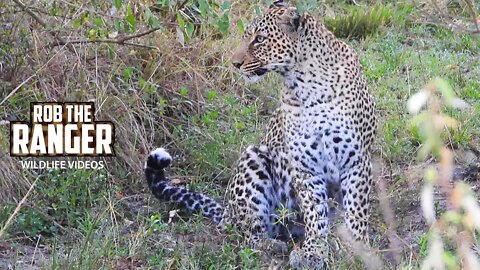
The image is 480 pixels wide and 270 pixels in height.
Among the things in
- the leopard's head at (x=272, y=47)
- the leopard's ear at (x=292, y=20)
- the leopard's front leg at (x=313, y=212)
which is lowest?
the leopard's front leg at (x=313, y=212)

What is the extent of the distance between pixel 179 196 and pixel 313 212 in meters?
0.83

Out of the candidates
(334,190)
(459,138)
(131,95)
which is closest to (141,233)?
(334,190)

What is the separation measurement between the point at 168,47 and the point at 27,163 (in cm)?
152

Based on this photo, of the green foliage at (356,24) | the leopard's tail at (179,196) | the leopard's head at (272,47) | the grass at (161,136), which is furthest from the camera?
the green foliage at (356,24)

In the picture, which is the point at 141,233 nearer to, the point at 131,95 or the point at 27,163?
the point at 27,163

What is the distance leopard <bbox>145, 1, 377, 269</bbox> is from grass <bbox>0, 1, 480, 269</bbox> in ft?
0.49

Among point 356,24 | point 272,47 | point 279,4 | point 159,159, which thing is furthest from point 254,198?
point 356,24

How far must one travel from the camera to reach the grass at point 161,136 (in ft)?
15.4

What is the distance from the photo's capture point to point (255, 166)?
208 inches

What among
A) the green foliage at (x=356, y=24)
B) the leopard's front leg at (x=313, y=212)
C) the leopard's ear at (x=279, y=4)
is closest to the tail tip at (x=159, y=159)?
the leopard's front leg at (x=313, y=212)

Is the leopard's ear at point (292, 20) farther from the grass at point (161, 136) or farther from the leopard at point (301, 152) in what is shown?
the grass at point (161, 136)

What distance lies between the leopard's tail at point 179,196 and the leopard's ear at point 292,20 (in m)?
0.97

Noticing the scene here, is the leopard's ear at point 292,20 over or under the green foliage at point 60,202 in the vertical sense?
over

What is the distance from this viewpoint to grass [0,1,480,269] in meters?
4.68
